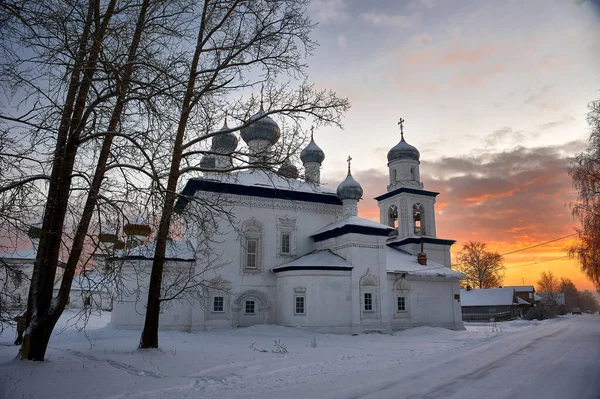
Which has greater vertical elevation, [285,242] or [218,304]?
[285,242]

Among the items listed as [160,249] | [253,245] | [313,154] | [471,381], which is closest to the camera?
[471,381]

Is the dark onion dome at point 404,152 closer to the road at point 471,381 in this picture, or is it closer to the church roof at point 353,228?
the church roof at point 353,228

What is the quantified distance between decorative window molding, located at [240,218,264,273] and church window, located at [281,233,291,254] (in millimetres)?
1336

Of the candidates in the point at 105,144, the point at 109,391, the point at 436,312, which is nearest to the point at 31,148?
the point at 105,144

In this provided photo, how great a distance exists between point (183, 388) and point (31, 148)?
194 inches

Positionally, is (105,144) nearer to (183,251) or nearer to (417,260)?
(183,251)

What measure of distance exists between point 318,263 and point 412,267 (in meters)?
8.21

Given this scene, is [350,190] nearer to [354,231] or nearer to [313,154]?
[354,231]

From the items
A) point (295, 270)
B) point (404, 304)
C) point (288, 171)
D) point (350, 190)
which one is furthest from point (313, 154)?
point (288, 171)

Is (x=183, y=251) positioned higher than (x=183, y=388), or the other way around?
(x=183, y=251)

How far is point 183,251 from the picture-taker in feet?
73.0

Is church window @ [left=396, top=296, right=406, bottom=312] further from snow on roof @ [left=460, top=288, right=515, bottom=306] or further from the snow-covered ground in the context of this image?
snow on roof @ [left=460, top=288, right=515, bottom=306]

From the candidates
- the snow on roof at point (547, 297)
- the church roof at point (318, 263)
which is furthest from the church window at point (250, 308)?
the snow on roof at point (547, 297)

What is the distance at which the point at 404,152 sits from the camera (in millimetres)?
33094
